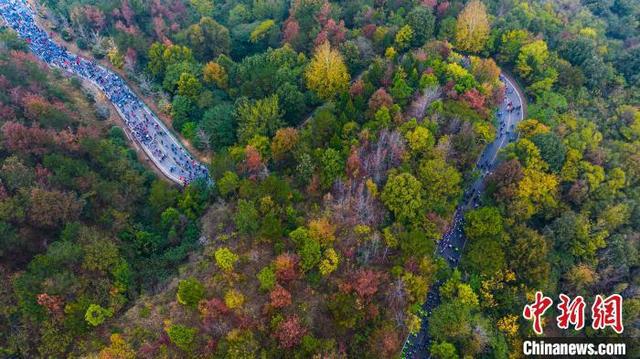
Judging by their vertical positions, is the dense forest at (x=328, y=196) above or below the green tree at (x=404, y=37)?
below

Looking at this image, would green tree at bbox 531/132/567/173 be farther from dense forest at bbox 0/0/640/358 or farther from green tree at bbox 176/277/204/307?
green tree at bbox 176/277/204/307

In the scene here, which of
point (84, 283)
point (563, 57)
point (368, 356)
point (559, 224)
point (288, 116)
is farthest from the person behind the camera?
point (563, 57)

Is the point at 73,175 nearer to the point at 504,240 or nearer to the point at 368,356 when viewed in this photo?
the point at 368,356

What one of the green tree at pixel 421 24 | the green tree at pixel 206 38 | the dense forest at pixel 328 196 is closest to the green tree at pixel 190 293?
the dense forest at pixel 328 196

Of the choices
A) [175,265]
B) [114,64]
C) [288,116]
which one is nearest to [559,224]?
[288,116]

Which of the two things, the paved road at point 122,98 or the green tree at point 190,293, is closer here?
the green tree at point 190,293

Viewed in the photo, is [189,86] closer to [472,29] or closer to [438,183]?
[438,183]

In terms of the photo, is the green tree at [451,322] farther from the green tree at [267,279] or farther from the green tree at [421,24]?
the green tree at [421,24]
